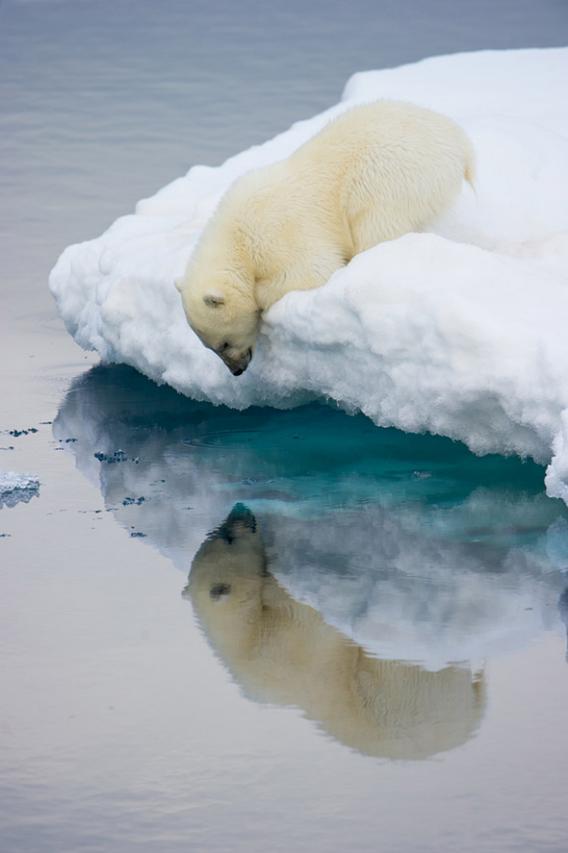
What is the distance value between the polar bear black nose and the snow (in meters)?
1.02

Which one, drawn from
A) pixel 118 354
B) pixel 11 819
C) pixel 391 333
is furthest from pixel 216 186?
pixel 11 819

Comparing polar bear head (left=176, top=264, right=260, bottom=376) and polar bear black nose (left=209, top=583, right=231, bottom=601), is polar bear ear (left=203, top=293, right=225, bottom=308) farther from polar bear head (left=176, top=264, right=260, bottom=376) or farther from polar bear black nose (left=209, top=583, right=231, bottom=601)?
polar bear black nose (left=209, top=583, right=231, bottom=601)

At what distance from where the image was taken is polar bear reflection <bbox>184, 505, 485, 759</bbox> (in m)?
3.77

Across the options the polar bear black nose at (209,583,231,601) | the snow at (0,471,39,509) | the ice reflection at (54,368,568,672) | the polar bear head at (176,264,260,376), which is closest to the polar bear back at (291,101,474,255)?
the polar bear head at (176,264,260,376)

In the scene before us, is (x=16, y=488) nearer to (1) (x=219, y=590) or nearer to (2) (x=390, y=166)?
(1) (x=219, y=590)

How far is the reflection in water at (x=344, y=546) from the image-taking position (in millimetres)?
4012

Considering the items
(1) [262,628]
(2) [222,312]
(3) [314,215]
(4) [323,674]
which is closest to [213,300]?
(2) [222,312]

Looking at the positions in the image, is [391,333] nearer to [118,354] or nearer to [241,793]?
[118,354]

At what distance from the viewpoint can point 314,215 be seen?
5719mm

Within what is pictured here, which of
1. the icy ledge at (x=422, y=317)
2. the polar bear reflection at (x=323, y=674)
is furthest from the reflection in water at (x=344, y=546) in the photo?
the icy ledge at (x=422, y=317)

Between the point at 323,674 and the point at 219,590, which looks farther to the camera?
the point at 219,590

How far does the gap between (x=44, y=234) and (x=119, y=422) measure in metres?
2.98

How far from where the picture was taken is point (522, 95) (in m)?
8.82

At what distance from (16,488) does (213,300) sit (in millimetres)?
908
